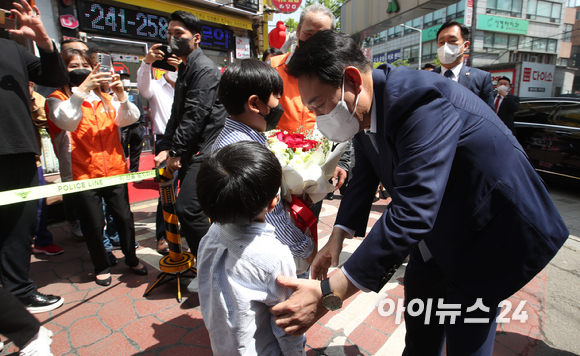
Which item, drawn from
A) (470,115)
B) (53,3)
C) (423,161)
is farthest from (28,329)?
(53,3)

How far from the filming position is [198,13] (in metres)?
9.74

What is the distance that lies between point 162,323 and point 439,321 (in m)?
1.93

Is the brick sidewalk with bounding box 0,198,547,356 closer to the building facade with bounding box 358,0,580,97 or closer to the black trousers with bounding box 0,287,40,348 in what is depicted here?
the black trousers with bounding box 0,287,40,348

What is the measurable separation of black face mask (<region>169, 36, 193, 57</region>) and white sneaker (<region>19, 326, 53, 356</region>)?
2279 mm

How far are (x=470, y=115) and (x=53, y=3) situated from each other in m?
8.94

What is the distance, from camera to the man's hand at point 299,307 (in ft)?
3.81

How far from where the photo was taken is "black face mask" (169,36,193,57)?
280 centimetres

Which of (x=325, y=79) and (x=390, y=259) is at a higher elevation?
(x=325, y=79)

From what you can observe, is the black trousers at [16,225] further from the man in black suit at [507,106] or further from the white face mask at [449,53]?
the man in black suit at [507,106]

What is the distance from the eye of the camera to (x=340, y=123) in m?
1.42

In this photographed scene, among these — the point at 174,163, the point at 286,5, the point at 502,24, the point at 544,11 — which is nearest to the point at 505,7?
the point at 502,24

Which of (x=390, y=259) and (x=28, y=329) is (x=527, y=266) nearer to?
(x=390, y=259)

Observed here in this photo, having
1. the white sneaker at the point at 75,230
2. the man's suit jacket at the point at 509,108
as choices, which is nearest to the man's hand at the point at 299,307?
the white sneaker at the point at 75,230

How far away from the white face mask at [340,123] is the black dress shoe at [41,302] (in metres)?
2.61
